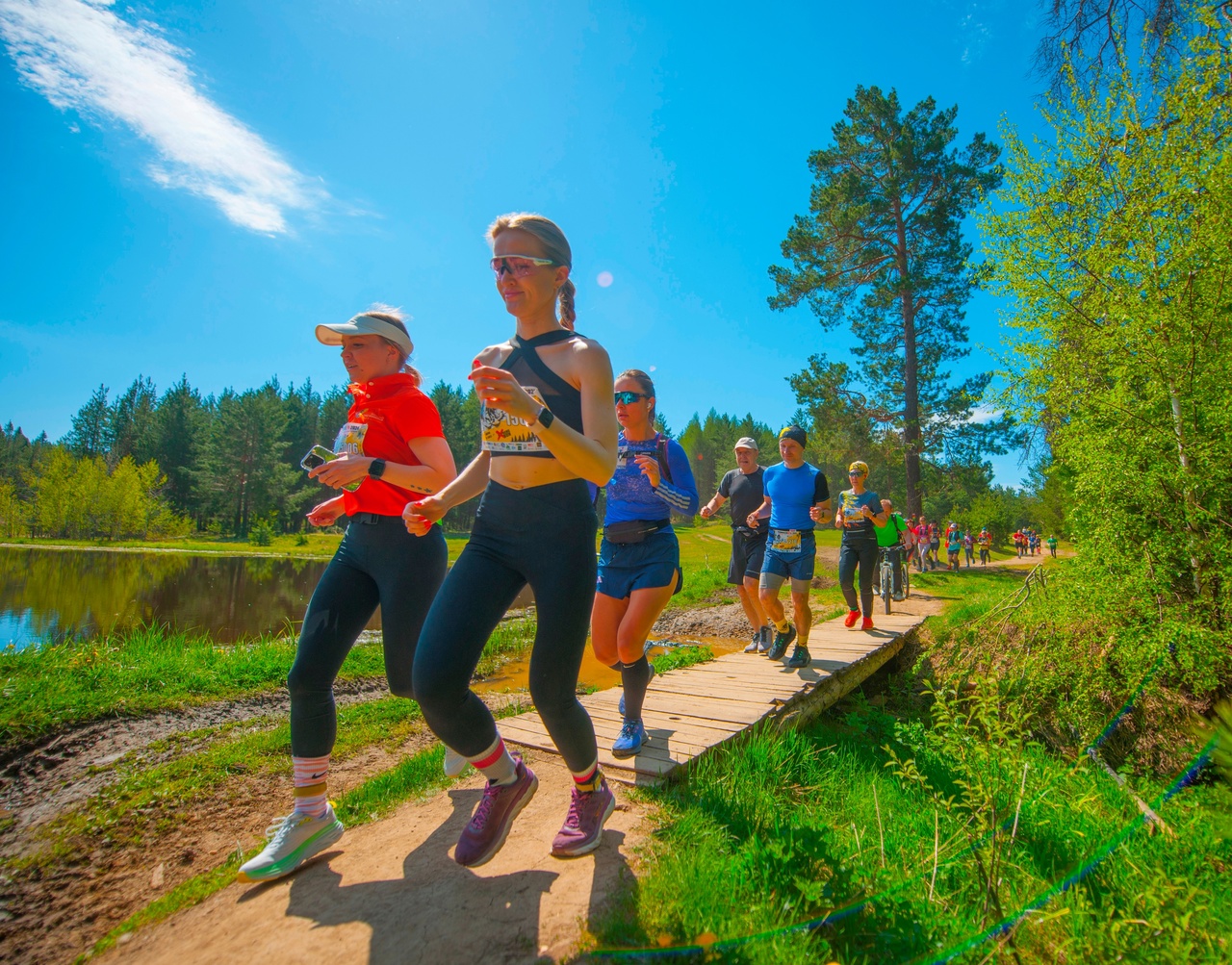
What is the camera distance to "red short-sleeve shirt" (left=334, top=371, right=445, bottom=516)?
9.24 feet

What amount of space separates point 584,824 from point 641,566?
1544 millimetres

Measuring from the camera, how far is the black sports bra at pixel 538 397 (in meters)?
2.39

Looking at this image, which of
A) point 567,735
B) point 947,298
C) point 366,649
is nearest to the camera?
point 567,735

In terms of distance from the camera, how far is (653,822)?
2811 millimetres

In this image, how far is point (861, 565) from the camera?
795 cm

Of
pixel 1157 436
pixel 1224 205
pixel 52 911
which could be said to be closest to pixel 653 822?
pixel 52 911

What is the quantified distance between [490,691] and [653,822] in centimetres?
464

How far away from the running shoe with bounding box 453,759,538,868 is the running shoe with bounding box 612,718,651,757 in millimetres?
1097

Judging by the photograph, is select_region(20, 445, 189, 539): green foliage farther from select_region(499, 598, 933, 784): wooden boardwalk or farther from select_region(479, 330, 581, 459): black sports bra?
select_region(479, 330, 581, 459): black sports bra

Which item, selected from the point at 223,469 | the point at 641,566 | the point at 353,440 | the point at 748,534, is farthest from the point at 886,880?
the point at 223,469

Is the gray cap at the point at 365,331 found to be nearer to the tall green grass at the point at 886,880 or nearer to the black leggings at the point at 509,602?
the black leggings at the point at 509,602

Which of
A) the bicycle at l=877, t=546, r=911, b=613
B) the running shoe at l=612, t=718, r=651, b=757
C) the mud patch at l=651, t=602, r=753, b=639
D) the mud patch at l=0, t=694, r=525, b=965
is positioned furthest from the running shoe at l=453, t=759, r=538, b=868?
the bicycle at l=877, t=546, r=911, b=613

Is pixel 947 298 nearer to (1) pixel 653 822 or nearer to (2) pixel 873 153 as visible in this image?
(2) pixel 873 153

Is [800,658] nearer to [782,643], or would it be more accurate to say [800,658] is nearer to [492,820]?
[782,643]
